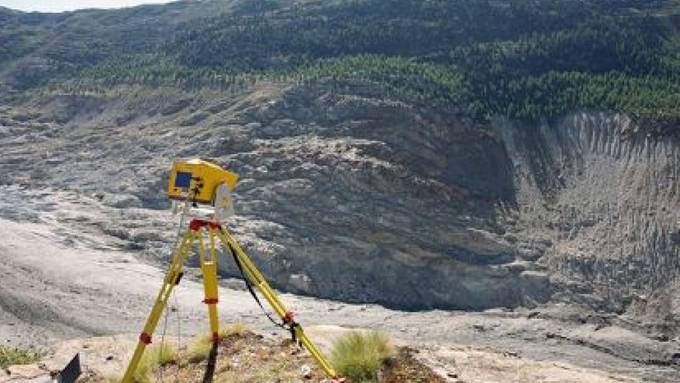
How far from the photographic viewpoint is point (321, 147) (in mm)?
45719

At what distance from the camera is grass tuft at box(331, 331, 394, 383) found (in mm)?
8227

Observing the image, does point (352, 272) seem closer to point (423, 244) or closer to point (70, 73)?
point (423, 244)

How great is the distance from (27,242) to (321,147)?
18589 millimetres

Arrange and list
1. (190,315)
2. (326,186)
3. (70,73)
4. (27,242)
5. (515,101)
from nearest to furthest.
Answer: (190,315) < (27,242) < (326,186) < (515,101) < (70,73)

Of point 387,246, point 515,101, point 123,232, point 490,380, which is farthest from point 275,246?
point 490,380

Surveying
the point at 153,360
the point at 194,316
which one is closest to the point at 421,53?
the point at 194,316

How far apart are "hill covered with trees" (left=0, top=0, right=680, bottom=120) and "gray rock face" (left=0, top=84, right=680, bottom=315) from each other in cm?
371

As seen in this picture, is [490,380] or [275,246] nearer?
[490,380]

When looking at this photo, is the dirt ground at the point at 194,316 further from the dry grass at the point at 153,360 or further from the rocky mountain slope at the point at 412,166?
the dry grass at the point at 153,360

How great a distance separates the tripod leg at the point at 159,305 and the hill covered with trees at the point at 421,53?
1716 inches

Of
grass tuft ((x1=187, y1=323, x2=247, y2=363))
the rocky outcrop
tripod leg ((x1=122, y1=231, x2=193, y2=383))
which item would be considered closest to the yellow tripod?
tripod leg ((x1=122, y1=231, x2=193, y2=383))

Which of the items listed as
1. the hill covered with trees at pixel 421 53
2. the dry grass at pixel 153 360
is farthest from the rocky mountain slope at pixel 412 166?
the dry grass at pixel 153 360

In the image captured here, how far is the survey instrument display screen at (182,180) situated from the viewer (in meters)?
8.28

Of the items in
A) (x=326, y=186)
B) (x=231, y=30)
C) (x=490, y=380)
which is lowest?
(x=326, y=186)
